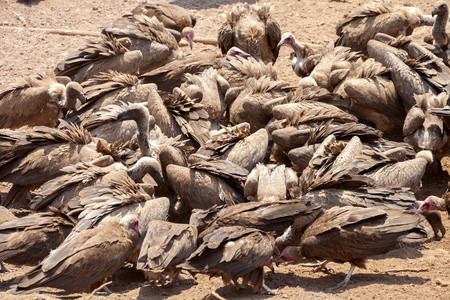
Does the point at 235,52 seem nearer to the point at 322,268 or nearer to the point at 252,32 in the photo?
the point at 252,32

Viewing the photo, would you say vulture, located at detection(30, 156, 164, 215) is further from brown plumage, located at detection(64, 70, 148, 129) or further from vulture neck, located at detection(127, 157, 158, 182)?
brown plumage, located at detection(64, 70, 148, 129)

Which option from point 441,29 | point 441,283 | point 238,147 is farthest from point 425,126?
point 441,283

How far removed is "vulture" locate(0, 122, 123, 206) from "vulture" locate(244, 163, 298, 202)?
1.78 metres

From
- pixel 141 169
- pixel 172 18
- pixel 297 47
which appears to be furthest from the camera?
pixel 172 18

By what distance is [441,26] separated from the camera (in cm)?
1025

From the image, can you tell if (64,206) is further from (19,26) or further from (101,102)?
(19,26)

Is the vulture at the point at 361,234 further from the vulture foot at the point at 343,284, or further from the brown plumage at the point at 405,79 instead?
the brown plumage at the point at 405,79

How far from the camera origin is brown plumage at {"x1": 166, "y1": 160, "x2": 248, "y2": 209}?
285 inches

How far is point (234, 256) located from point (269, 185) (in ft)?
5.40

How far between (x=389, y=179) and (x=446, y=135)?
160 centimetres

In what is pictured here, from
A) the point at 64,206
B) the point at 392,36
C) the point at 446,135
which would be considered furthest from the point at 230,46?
the point at 64,206

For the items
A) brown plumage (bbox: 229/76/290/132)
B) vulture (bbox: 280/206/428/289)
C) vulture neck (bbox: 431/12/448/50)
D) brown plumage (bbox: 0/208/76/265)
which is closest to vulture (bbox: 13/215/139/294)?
brown plumage (bbox: 0/208/76/265)

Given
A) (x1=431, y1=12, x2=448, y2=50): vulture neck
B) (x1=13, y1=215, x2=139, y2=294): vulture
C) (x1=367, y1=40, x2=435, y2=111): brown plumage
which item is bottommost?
(x1=13, y1=215, x2=139, y2=294): vulture

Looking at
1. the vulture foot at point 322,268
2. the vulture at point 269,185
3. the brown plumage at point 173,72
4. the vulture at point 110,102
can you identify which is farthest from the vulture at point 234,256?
the brown plumage at point 173,72
